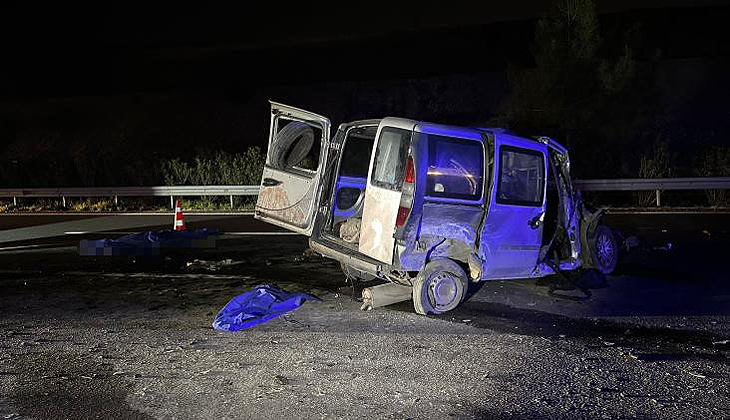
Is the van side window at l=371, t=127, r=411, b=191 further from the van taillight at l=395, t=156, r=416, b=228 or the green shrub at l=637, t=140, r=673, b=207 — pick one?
the green shrub at l=637, t=140, r=673, b=207

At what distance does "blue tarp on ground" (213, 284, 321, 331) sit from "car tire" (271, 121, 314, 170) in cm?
171

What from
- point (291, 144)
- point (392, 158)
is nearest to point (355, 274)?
point (392, 158)

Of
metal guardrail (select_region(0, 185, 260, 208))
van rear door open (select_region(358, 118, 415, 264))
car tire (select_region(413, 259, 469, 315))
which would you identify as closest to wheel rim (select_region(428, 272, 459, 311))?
car tire (select_region(413, 259, 469, 315))

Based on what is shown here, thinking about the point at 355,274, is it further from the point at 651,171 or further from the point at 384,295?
the point at 651,171

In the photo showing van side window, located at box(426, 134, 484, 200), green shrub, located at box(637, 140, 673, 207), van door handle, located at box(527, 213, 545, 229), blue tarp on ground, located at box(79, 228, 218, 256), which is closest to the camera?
van side window, located at box(426, 134, 484, 200)

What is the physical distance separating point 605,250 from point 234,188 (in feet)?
38.2

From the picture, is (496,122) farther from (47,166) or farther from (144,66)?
(144,66)

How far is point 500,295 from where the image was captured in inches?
326

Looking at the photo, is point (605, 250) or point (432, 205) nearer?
point (432, 205)

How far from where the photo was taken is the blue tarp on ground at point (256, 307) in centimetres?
688

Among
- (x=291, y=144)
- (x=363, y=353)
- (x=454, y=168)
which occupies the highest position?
(x=291, y=144)

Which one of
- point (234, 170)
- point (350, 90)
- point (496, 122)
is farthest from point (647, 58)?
point (350, 90)

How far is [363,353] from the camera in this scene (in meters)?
6.00

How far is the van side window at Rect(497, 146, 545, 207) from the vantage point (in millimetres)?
7697
